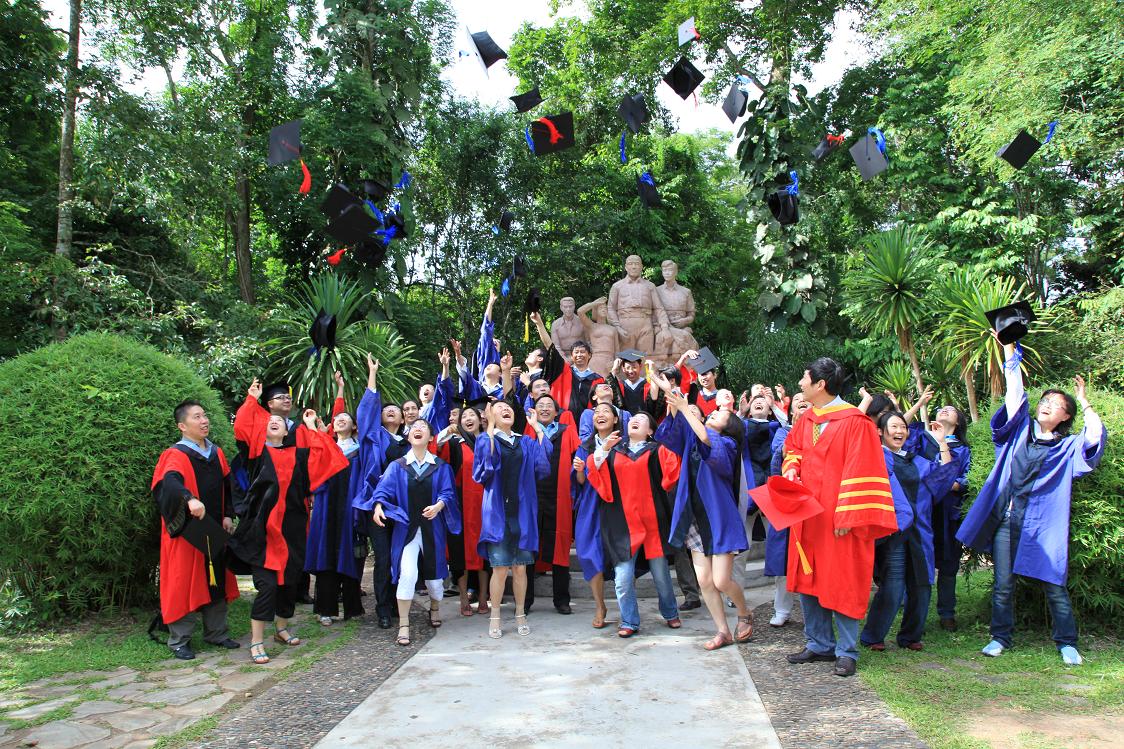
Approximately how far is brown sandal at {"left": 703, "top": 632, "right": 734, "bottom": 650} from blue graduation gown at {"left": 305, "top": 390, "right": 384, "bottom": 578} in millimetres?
2666

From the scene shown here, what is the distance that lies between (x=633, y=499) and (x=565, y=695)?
1680 mm

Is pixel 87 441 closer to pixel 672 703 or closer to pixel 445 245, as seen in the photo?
pixel 672 703

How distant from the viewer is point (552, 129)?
13.0 m

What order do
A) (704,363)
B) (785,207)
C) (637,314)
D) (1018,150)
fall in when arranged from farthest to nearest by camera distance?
1. (785,207)
2. (637,314)
3. (1018,150)
4. (704,363)

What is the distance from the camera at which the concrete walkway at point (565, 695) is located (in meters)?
3.85

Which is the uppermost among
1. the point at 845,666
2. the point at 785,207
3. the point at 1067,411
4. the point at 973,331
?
the point at 785,207

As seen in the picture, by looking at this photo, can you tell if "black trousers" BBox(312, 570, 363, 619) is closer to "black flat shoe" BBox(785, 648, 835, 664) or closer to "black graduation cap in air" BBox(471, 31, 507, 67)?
"black flat shoe" BBox(785, 648, 835, 664)

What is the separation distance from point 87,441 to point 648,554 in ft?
13.4

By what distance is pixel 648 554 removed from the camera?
5.79 metres

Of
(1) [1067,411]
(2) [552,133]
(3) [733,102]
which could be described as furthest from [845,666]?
(3) [733,102]

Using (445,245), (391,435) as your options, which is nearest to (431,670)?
(391,435)

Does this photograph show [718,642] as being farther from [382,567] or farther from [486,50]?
[486,50]

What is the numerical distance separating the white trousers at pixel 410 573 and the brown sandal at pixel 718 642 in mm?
2015

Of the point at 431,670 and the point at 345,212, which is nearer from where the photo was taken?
the point at 431,670
